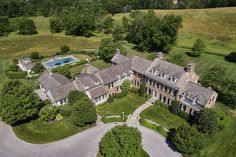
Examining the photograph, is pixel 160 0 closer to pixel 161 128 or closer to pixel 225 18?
pixel 225 18

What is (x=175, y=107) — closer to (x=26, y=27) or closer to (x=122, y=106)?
(x=122, y=106)

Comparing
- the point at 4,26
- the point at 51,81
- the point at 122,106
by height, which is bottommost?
the point at 122,106

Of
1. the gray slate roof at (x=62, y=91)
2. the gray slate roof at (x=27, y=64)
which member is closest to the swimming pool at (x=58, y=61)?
the gray slate roof at (x=27, y=64)

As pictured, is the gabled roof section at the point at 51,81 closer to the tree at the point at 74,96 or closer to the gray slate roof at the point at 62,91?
the gray slate roof at the point at 62,91

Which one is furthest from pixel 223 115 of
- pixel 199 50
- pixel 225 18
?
pixel 225 18

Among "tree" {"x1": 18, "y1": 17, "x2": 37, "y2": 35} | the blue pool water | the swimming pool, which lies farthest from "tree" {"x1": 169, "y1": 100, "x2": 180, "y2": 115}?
"tree" {"x1": 18, "y1": 17, "x2": 37, "y2": 35}

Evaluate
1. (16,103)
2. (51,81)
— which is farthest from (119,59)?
(16,103)

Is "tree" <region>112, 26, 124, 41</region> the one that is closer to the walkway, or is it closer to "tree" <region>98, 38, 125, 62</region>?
"tree" <region>98, 38, 125, 62</region>
